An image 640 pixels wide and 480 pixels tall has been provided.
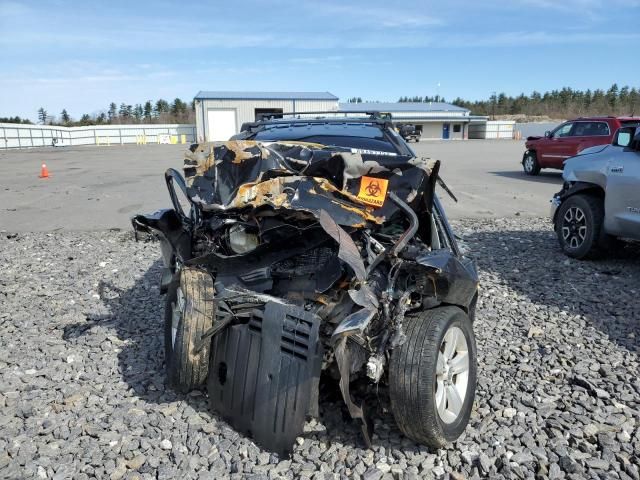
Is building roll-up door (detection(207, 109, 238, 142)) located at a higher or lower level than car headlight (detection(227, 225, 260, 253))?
higher

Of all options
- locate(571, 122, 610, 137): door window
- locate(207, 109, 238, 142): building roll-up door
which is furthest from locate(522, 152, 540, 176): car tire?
locate(207, 109, 238, 142): building roll-up door

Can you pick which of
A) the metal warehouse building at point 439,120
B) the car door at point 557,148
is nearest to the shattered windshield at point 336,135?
the car door at point 557,148

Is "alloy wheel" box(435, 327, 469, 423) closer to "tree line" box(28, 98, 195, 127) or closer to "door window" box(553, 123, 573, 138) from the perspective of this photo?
"door window" box(553, 123, 573, 138)

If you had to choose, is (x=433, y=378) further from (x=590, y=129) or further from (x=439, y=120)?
(x=439, y=120)

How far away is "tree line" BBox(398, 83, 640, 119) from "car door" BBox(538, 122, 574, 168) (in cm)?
7019

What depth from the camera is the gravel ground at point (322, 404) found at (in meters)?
2.81

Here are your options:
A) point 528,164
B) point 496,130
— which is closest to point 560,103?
point 496,130

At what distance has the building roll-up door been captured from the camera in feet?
164

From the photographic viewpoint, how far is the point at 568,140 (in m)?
15.8

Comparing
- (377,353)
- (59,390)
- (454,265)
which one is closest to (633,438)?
(454,265)

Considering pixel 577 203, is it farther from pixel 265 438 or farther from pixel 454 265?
pixel 265 438

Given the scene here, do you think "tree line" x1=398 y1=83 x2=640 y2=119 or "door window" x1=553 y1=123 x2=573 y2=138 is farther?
"tree line" x1=398 y1=83 x2=640 y2=119

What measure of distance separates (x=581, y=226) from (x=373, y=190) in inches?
183

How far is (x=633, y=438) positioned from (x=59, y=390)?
358cm
